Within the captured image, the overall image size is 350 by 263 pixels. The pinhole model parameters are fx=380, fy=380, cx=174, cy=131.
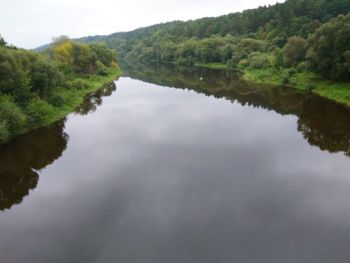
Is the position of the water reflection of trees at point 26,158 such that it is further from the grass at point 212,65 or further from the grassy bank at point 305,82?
the grass at point 212,65

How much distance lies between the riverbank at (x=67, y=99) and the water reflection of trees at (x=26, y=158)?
88cm

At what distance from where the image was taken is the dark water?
19.0m

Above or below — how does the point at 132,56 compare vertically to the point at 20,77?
below

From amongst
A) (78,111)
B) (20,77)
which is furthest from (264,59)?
(20,77)

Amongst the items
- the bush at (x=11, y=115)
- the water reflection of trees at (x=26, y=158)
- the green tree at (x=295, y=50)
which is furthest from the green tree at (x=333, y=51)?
the bush at (x=11, y=115)

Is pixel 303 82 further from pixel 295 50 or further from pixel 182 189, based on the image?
pixel 182 189

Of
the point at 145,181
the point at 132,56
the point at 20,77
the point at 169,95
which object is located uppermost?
the point at 20,77

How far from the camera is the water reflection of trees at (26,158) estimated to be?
26.7 meters

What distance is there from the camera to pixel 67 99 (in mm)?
53812

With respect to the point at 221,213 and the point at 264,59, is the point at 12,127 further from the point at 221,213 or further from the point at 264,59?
the point at 264,59

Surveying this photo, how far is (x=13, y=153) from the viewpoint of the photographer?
33.5m

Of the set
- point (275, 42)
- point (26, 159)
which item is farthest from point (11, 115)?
point (275, 42)

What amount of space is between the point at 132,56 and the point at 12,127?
13791 cm

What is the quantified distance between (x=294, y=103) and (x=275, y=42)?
44.7m
